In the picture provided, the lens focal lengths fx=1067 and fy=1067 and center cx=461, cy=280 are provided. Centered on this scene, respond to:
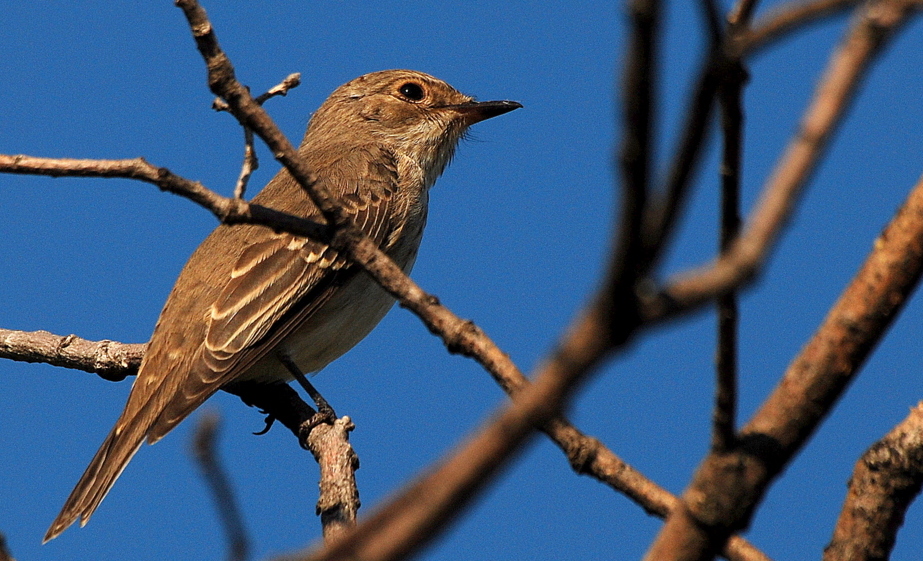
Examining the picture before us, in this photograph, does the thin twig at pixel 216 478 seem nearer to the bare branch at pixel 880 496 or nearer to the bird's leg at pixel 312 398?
the bare branch at pixel 880 496

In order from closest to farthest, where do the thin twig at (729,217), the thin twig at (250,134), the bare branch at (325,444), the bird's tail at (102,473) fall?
the thin twig at (729,217), the thin twig at (250,134), the bare branch at (325,444), the bird's tail at (102,473)

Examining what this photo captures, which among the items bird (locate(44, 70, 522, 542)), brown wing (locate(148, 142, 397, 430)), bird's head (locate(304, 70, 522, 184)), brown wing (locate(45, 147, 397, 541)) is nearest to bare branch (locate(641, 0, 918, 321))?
bird (locate(44, 70, 522, 542))

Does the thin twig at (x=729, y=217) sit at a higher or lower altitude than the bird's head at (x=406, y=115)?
lower

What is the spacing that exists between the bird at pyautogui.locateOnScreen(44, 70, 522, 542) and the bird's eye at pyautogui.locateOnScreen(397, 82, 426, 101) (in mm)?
458

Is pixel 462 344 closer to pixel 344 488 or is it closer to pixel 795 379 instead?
pixel 795 379

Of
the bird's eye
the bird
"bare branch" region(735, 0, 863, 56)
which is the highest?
the bird's eye

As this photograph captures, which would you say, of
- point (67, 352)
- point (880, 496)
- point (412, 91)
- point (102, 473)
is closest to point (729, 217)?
point (880, 496)

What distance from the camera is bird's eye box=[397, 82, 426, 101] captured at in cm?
975

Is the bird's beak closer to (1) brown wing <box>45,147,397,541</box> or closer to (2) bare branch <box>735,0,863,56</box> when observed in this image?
(1) brown wing <box>45,147,397,541</box>

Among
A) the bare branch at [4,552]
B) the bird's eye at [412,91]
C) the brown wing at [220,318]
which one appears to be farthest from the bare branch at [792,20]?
the bird's eye at [412,91]

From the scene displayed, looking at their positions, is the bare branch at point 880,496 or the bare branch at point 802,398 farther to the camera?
the bare branch at point 880,496

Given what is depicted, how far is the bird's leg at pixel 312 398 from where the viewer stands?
22.8 feet

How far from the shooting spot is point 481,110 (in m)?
9.45

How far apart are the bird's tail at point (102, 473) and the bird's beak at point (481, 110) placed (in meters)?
4.12
